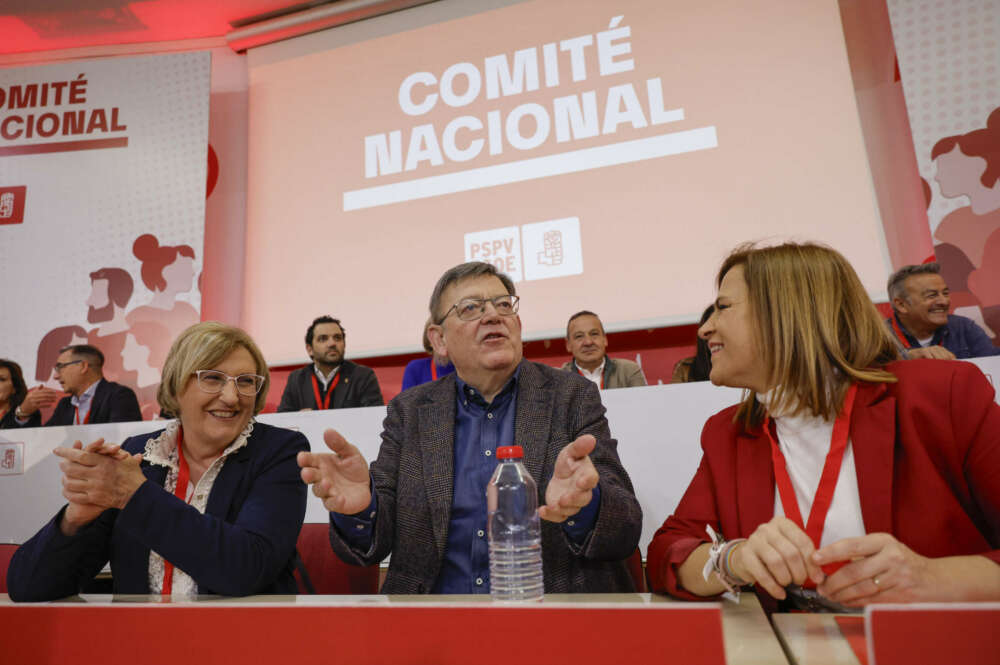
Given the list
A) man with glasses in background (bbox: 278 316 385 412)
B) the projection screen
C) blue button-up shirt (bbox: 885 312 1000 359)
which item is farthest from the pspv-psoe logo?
blue button-up shirt (bbox: 885 312 1000 359)

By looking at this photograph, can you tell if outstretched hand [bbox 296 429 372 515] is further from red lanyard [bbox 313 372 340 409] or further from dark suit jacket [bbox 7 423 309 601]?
red lanyard [bbox 313 372 340 409]

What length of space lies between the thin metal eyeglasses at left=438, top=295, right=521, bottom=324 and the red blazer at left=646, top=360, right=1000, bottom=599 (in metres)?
0.77

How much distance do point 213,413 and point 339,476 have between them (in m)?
0.56

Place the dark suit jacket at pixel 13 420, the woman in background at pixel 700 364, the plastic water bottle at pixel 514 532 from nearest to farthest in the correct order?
the plastic water bottle at pixel 514 532
the woman in background at pixel 700 364
the dark suit jacket at pixel 13 420

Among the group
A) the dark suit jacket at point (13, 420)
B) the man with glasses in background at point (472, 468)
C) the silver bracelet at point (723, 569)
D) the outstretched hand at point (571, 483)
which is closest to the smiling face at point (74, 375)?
the dark suit jacket at point (13, 420)

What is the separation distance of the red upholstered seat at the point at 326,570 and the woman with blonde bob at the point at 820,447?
0.64 m

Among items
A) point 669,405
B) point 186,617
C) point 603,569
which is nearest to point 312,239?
point 669,405

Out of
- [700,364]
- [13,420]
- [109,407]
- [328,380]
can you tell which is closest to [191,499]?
[700,364]

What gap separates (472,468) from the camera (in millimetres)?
1589

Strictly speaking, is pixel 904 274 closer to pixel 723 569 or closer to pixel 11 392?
pixel 723 569

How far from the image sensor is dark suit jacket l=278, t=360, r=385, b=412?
170 inches

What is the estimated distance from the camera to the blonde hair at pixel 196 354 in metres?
1.60

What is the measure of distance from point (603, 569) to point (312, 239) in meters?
4.41

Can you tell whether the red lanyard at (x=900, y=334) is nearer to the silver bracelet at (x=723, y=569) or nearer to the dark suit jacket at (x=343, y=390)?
the dark suit jacket at (x=343, y=390)
